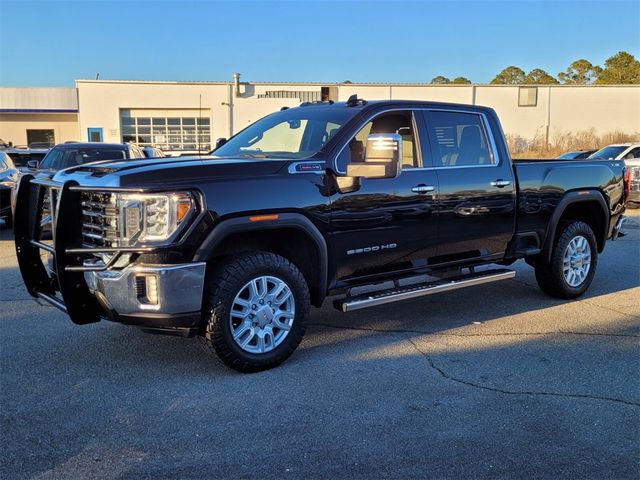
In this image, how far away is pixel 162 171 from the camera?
4137 millimetres

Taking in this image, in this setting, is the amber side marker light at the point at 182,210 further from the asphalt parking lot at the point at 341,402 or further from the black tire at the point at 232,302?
the asphalt parking lot at the point at 341,402

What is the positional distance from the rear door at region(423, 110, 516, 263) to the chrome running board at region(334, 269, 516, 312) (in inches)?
7.6

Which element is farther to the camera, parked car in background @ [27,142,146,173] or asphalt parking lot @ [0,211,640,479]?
parked car in background @ [27,142,146,173]

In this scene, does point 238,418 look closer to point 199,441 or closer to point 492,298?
point 199,441

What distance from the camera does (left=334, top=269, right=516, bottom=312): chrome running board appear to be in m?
4.95

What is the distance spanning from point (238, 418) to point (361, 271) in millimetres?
1817

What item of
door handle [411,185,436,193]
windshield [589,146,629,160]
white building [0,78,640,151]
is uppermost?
white building [0,78,640,151]

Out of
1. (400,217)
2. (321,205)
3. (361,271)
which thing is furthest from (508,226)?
(321,205)

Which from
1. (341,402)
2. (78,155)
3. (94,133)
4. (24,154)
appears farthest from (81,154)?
(94,133)

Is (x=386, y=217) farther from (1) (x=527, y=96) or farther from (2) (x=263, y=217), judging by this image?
(1) (x=527, y=96)

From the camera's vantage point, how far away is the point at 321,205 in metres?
4.73

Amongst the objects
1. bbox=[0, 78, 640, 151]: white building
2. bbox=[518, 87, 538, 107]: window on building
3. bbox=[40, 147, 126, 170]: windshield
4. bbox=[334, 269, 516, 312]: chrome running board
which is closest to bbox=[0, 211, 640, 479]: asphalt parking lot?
bbox=[334, 269, 516, 312]: chrome running board

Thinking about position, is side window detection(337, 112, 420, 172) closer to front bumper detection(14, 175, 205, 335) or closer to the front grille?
front bumper detection(14, 175, 205, 335)

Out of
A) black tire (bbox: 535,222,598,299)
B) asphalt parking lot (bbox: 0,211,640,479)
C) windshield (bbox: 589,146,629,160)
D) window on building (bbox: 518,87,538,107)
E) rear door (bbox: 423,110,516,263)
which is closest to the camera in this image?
asphalt parking lot (bbox: 0,211,640,479)
